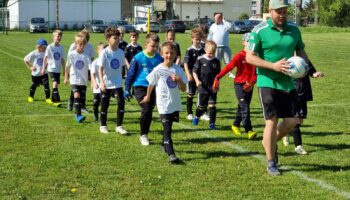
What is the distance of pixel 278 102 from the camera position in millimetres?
6758

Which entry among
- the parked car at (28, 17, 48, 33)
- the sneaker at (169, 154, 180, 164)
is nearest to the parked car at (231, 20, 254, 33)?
the parked car at (28, 17, 48, 33)

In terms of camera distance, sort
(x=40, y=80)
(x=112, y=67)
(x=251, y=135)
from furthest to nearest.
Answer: (x=40, y=80) → (x=112, y=67) → (x=251, y=135)

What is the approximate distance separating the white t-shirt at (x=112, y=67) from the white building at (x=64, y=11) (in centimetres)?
6276

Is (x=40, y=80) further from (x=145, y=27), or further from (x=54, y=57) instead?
(x=145, y=27)

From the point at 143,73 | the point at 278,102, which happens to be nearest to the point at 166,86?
the point at 143,73

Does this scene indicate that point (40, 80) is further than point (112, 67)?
Yes

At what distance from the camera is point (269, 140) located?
689 centimetres

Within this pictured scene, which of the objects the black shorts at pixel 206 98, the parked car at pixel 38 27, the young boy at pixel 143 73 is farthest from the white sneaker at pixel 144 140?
the parked car at pixel 38 27

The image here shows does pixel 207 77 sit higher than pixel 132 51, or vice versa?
pixel 132 51

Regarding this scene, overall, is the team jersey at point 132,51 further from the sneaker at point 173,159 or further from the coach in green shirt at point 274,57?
the coach in green shirt at point 274,57

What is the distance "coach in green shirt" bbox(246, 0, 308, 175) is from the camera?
21.6 ft

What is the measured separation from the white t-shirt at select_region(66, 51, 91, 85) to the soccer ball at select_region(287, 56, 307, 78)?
18.6 feet

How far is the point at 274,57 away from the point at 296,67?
1.28 feet

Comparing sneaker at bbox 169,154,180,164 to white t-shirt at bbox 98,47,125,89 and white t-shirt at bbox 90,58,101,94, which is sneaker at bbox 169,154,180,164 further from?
white t-shirt at bbox 90,58,101,94
